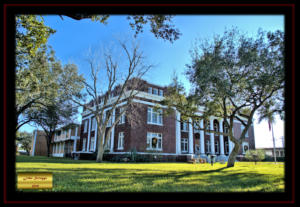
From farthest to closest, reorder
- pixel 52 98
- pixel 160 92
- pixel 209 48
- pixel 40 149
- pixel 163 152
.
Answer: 1. pixel 40 149
2. pixel 160 92
3. pixel 163 152
4. pixel 52 98
5. pixel 209 48

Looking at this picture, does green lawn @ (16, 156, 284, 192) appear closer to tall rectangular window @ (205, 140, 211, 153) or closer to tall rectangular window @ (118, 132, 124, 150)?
tall rectangular window @ (118, 132, 124, 150)

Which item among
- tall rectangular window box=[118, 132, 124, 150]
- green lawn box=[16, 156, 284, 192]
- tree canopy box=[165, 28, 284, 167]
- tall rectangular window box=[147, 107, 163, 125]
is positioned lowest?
A: tall rectangular window box=[118, 132, 124, 150]

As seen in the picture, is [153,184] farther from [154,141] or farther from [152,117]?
[152,117]

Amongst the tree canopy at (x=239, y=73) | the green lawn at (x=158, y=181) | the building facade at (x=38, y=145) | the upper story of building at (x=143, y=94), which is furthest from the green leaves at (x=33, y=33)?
the building facade at (x=38, y=145)

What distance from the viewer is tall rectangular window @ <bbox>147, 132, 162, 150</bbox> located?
23.8 metres

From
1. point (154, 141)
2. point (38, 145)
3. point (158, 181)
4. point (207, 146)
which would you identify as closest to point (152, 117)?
point (154, 141)

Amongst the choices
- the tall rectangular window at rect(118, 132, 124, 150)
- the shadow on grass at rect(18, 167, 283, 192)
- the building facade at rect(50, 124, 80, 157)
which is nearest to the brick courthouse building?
the tall rectangular window at rect(118, 132, 124, 150)

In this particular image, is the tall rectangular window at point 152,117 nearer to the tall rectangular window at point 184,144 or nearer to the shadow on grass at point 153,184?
the tall rectangular window at point 184,144

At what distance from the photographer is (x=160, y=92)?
2588 centimetres

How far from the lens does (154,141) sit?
2419cm

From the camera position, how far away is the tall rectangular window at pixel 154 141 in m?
23.8
